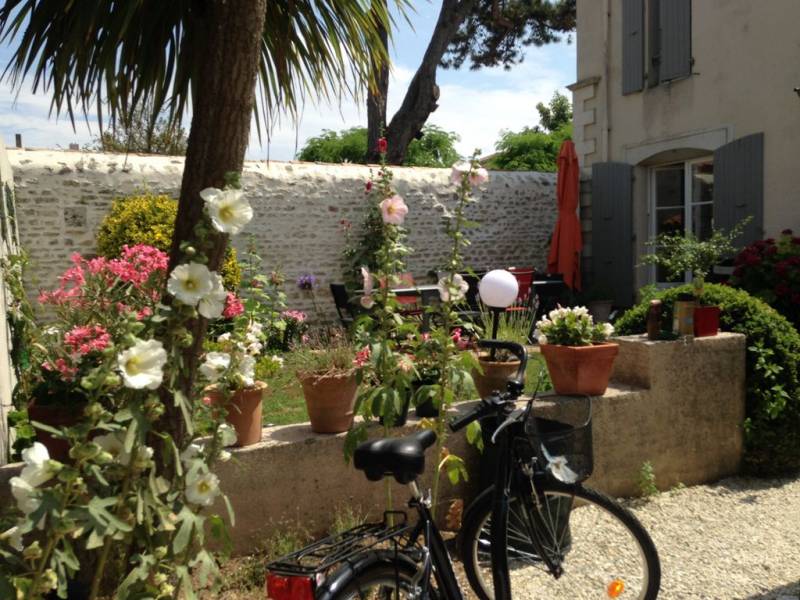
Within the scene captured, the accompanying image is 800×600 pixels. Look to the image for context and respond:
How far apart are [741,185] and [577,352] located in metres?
5.72

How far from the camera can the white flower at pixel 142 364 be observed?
1.57 meters

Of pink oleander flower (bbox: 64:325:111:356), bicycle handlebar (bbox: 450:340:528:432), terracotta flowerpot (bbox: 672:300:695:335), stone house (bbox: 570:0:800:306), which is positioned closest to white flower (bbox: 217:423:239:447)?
bicycle handlebar (bbox: 450:340:528:432)

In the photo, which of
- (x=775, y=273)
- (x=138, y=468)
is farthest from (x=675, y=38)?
(x=138, y=468)

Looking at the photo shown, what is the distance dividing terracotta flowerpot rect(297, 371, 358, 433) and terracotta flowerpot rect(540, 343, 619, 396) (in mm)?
1232

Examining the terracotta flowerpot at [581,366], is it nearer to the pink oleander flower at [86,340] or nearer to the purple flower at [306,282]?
the pink oleander flower at [86,340]

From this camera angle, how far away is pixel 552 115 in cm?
2962

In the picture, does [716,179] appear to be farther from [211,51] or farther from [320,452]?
[211,51]

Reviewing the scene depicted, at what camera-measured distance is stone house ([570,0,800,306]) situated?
317 inches

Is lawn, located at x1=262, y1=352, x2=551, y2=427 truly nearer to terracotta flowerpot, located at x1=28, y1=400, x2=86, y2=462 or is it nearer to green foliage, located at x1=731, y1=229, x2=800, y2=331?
terracotta flowerpot, located at x1=28, y1=400, x2=86, y2=462

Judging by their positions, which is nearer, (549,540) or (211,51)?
(211,51)

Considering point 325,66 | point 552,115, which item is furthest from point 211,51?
point 552,115

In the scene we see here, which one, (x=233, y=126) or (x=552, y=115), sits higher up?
(x=552, y=115)

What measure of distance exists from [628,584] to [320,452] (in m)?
1.39

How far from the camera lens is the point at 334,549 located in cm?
189
